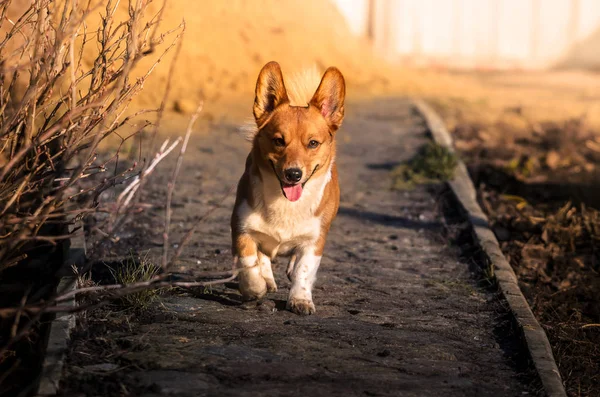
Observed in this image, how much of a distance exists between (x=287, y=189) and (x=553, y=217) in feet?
9.39

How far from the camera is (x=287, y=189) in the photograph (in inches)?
200

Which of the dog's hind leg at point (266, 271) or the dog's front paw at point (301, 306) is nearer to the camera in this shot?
the dog's front paw at point (301, 306)

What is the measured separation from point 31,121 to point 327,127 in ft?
5.59

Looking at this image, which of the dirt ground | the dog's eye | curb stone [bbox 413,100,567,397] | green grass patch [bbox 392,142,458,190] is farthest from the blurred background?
the dog's eye

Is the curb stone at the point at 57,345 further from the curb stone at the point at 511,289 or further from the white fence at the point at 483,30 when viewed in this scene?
the white fence at the point at 483,30

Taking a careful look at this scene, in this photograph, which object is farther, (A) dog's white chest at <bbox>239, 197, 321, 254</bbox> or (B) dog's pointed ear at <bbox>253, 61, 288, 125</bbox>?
(B) dog's pointed ear at <bbox>253, 61, 288, 125</bbox>

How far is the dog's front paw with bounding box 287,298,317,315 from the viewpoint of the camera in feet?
16.4

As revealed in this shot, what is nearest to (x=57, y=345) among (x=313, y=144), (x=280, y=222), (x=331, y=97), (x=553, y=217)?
(x=280, y=222)

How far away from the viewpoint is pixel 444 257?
21.0 feet

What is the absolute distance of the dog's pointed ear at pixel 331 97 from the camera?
532 centimetres

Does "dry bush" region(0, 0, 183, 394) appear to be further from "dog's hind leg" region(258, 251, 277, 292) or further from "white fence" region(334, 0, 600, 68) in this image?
"white fence" region(334, 0, 600, 68)

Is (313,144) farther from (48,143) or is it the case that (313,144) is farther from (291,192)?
(48,143)

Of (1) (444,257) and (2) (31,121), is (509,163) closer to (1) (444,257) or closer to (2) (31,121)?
(1) (444,257)

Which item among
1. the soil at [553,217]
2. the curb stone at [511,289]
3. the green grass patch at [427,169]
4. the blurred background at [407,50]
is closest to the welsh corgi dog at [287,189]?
the curb stone at [511,289]
